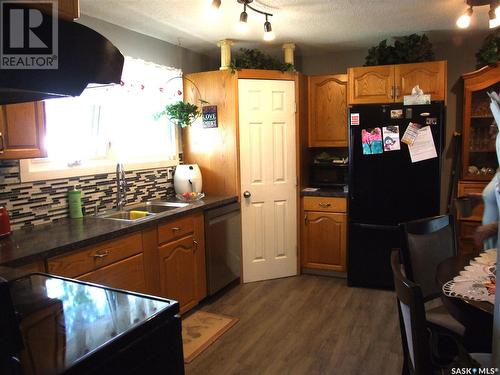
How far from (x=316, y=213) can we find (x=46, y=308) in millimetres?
2930

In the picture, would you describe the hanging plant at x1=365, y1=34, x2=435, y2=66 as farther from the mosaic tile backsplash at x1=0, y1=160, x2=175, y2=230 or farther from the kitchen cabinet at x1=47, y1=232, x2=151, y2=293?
the kitchen cabinet at x1=47, y1=232, x2=151, y2=293

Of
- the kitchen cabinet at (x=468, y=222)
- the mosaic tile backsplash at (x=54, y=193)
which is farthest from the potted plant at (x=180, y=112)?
the kitchen cabinet at (x=468, y=222)

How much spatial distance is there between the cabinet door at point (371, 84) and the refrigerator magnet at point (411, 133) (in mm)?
346

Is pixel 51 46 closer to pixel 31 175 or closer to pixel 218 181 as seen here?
pixel 31 175

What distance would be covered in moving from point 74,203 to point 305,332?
6.10ft

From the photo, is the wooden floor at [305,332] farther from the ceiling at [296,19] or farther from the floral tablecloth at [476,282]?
the ceiling at [296,19]

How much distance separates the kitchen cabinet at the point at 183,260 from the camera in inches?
107

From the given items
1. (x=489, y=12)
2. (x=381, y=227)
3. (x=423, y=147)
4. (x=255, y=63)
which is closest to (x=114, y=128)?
(x=255, y=63)

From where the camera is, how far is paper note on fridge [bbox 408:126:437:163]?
3203 millimetres

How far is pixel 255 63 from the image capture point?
11.8ft

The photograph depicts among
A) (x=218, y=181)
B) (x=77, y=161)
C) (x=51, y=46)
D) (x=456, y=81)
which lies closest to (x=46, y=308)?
(x=51, y=46)

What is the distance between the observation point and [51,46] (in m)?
1.04

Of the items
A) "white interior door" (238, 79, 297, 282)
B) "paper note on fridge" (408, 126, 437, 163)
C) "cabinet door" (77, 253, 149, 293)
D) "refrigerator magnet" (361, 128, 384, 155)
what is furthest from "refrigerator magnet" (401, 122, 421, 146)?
"cabinet door" (77, 253, 149, 293)

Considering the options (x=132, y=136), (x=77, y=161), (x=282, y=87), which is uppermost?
(x=282, y=87)
